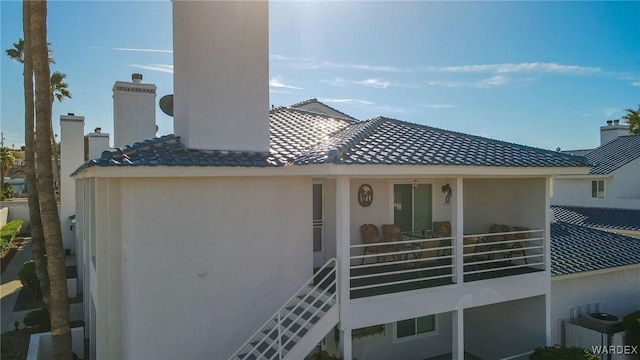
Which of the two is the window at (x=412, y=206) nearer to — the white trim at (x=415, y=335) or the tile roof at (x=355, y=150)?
the tile roof at (x=355, y=150)

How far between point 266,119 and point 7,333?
1227 cm

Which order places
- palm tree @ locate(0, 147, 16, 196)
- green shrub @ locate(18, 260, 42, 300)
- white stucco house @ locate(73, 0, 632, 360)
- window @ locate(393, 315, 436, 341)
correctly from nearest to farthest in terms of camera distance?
white stucco house @ locate(73, 0, 632, 360)
window @ locate(393, 315, 436, 341)
green shrub @ locate(18, 260, 42, 300)
palm tree @ locate(0, 147, 16, 196)

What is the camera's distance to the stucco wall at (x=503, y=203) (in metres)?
12.7

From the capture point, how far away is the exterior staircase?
8859 millimetres

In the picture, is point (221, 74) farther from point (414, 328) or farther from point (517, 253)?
point (517, 253)

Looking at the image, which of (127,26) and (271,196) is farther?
(127,26)

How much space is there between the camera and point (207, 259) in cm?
934

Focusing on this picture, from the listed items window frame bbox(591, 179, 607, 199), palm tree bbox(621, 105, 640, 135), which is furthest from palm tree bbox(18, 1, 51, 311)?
palm tree bbox(621, 105, 640, 135)

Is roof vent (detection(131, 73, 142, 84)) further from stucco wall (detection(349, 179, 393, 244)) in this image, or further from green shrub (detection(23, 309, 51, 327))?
green shrub (detection(23, 309, 51, 327))

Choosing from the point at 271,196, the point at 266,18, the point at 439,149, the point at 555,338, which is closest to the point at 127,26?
the point at 266,18

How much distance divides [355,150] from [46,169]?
22.0 ft

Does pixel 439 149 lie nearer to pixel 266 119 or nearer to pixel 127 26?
pixel 266 119

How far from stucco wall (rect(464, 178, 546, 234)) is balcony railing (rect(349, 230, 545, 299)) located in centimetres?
63

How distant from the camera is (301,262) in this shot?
10.4 m
